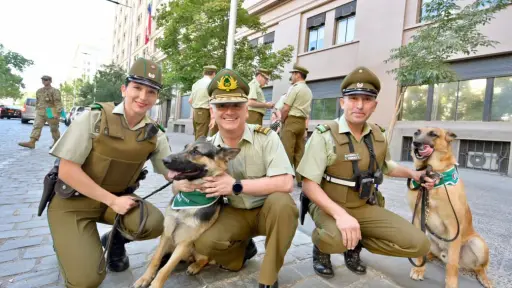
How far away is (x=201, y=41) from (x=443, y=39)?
7888 millimetres

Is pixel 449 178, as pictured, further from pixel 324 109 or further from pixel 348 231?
pixel 324 109

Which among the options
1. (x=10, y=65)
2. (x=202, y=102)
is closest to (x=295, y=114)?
(x=202, y=102)

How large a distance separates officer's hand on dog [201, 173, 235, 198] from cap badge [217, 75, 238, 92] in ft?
2.45

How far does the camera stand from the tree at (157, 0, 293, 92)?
36.2 ft

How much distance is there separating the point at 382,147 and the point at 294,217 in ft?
3.57

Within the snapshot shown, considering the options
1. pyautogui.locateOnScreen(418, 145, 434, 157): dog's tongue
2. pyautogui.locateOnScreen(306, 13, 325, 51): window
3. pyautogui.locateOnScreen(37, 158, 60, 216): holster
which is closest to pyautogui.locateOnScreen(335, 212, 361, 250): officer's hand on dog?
pyautogui.locateOnScreen(418, 145, 434, 157): dog's tongue

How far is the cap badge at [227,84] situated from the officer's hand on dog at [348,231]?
136cm

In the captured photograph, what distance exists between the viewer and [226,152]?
7.29 feet

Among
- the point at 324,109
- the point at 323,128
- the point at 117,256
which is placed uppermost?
the point at 324,109

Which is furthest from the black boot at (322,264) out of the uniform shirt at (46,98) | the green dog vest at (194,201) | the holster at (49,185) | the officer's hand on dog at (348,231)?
the uniform shirt at (46,98)

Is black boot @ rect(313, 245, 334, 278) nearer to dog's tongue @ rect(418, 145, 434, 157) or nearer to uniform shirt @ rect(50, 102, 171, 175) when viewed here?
dog's tongue @ rect(418, 145, 434, 157)

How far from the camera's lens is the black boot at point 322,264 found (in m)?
2.53

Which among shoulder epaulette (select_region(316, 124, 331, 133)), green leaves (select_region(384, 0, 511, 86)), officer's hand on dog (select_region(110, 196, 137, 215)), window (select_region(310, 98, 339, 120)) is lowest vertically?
officer's hand on dog (select_region(110, 196, 137, 215))

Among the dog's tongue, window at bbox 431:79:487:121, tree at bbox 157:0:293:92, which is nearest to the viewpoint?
the dog's tongue
